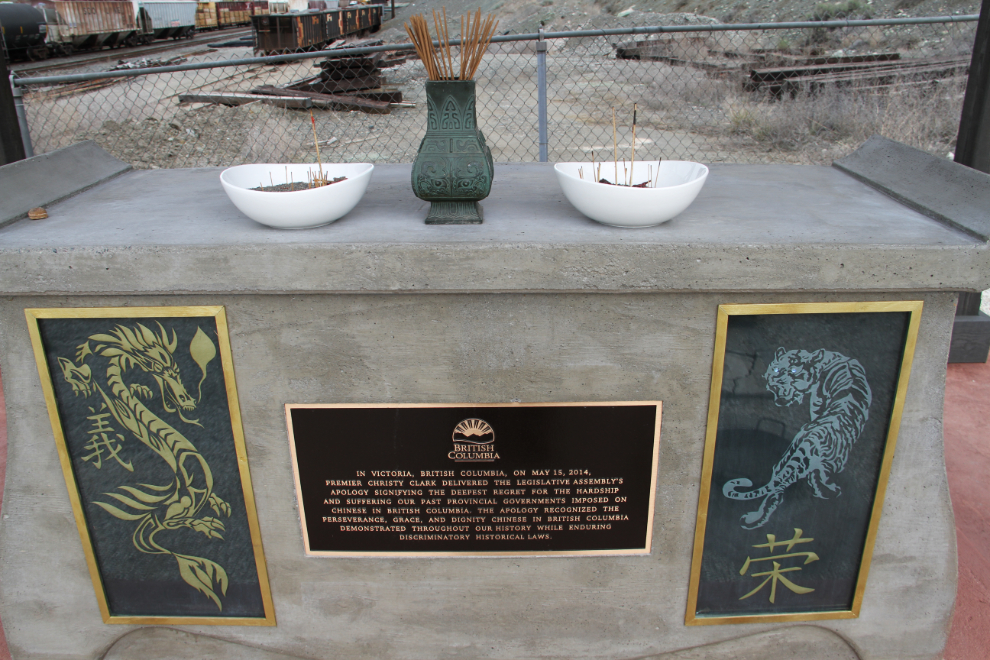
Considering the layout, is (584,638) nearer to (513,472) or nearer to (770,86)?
(513,472)

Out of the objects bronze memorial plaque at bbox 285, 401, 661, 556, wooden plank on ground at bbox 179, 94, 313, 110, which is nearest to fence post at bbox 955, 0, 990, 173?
bronze memorial plaque at bbox 285, 401, 661, 556

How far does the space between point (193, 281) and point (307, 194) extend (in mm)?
403

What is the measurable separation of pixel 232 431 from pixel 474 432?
0.76 m

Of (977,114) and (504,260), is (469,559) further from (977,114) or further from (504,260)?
(977,114)

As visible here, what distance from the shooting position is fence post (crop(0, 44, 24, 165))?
12.0 feet

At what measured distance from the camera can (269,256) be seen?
1.88 metres

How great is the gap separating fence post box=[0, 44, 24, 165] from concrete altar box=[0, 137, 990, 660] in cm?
175

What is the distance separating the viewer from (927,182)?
2285mm

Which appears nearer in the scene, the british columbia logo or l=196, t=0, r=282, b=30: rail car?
the british columbia logo

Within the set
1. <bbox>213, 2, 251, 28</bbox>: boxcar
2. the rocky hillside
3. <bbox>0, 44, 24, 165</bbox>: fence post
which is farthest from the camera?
<bbox>213, 2, 251, 28</bbox>: boxcar

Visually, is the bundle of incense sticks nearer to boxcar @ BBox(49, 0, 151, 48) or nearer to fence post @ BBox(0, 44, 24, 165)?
fence post @ BBox(0, 44, 24, 165)

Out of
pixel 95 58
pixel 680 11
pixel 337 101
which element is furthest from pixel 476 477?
pixel 680 11

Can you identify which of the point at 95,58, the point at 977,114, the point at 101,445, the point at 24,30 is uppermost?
the point at 24,30

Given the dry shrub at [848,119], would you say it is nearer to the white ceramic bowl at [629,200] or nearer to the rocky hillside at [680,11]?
the rocky hillside at [680,11]
